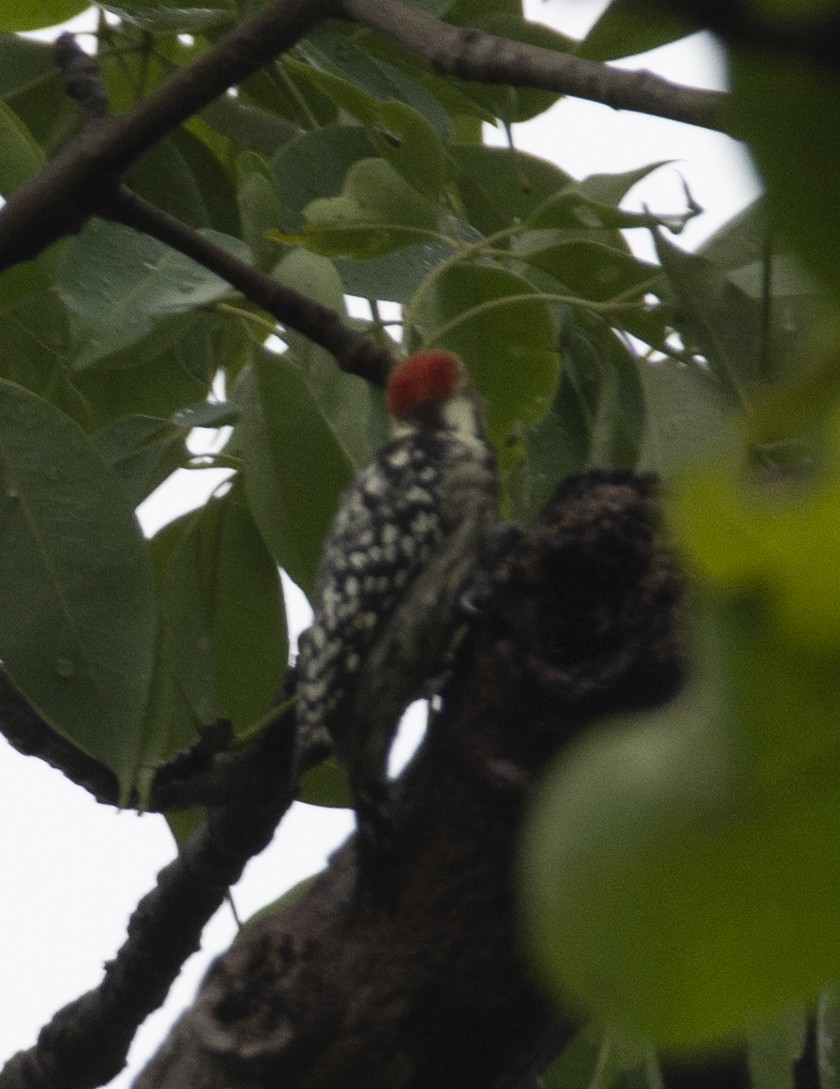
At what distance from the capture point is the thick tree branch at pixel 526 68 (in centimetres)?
110

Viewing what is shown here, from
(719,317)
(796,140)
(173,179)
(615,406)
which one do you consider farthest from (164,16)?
(796,140)

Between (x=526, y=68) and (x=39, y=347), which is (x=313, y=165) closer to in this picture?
(x=39, y=347)

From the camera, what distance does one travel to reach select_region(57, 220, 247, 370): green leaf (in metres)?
1.59

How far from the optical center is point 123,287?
5.45 ft

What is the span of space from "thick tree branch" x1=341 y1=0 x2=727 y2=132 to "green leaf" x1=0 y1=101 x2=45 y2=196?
21.3 inches

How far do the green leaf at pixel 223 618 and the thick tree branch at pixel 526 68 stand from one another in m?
0.79

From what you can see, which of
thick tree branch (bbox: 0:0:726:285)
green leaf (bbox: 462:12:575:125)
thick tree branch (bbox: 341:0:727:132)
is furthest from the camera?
green leaf (bbox: 462:12:575:125)

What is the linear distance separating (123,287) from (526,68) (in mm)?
618

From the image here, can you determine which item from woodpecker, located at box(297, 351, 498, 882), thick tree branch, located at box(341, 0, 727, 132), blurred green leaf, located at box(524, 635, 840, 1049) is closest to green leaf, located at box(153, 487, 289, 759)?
woodpecker, located at box(297, 351, 498, 882)

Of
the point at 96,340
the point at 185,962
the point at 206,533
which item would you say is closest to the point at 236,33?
the point at 96,340

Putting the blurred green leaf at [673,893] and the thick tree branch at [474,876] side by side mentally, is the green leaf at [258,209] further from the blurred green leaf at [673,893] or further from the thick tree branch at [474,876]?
the blurred green leaf at [673,893]

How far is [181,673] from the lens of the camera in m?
2.01

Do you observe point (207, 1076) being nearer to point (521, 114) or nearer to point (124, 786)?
point (124, 786)

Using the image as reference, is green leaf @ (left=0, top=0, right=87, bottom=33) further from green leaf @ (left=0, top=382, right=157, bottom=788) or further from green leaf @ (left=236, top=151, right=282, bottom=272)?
green leaf @ (left=0, top=382, right=157, bottom=788)
